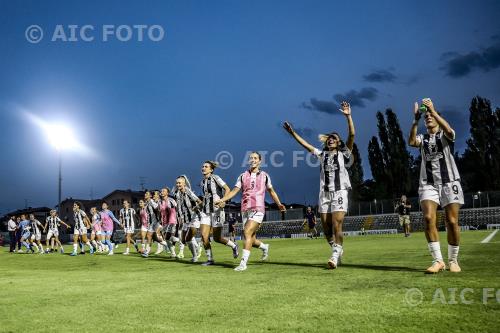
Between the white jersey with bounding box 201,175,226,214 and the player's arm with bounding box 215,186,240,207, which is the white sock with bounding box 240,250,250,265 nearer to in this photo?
the player's arm with bounding box 215,186,240,207

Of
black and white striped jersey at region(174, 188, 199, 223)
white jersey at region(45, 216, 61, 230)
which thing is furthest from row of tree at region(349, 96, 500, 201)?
black and white striped jersey at region(174, 188, 199, 223)

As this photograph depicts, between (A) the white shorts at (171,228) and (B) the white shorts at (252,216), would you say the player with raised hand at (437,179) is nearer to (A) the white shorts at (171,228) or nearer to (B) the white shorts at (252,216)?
(B) the white shorts at (252,216)

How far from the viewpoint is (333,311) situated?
4.51 meters

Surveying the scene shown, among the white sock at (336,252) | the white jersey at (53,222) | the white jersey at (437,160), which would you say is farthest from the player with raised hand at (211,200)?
the white jersey at (53,222)

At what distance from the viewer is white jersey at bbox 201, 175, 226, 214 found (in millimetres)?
12284

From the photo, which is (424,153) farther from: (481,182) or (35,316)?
(481,182)

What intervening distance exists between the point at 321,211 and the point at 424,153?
2.50 m

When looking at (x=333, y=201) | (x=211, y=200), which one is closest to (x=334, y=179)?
(x=333, y=201)

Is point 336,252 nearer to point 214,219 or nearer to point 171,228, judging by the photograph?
point 214,219

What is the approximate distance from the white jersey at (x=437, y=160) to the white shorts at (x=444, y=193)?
66 millimetres

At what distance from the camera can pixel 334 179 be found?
9.41 metres

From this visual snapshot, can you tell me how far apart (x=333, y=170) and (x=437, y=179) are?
226 cm

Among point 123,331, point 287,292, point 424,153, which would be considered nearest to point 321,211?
point 424,153

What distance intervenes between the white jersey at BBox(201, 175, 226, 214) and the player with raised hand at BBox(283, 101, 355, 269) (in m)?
3.27
